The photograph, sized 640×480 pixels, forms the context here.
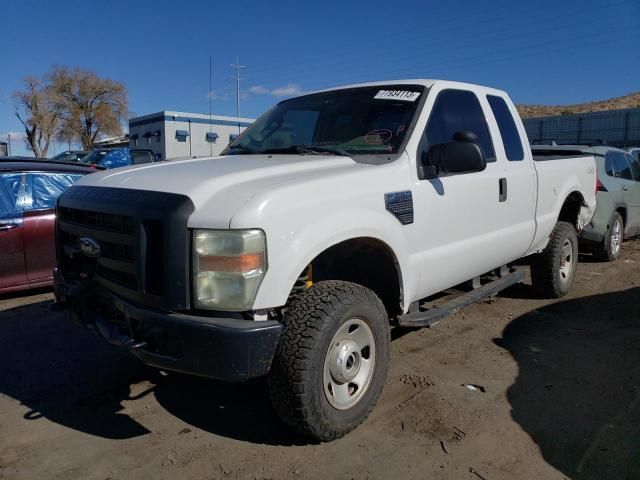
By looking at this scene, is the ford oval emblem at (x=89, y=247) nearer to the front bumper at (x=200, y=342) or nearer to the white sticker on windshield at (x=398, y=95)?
the front bumper at (x=200, y=342)

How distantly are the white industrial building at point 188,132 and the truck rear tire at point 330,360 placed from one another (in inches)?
1081

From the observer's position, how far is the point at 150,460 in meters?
2.84

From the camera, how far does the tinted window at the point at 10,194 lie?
18.5 ft

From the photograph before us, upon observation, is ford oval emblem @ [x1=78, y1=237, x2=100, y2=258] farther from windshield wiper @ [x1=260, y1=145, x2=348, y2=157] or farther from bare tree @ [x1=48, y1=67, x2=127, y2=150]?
bare tree @ [x1=48, y1=67, x2=127, y2=150]

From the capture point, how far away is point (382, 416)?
3.29 m

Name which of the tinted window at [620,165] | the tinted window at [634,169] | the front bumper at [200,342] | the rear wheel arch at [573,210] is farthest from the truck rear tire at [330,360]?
the tinted window at [634,169]

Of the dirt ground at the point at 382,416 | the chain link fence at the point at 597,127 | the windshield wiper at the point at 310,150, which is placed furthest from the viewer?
the chain link fence at the point at 597,127

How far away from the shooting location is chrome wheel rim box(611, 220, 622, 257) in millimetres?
7940

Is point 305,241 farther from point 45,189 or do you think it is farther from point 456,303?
point 45,189

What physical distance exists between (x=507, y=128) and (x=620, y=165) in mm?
4661

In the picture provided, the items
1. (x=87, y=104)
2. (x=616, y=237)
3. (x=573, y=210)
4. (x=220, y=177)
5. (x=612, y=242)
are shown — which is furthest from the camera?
(x=87, y=104)

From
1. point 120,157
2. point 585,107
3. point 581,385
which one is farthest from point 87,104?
point 581,385

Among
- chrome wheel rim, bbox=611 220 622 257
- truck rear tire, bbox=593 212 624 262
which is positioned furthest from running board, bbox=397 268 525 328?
chrome wheel rim, bbox=611 220 622 257

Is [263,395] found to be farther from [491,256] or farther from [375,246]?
[491,256]
